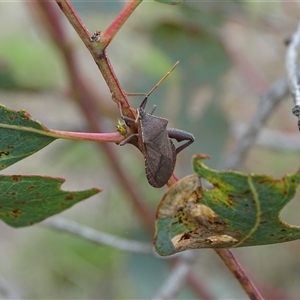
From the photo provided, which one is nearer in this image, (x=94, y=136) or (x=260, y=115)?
(x=94, y=136)

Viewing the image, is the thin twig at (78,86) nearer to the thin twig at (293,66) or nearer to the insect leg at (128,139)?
the thin twig at (293,66)

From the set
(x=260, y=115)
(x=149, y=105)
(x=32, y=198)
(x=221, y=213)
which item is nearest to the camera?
(x=221, y=213)

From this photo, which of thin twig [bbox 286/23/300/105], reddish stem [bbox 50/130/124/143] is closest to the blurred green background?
thin twig [bbox 286/23/300/105]

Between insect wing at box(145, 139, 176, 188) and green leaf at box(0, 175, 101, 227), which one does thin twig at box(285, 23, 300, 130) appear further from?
green leaf at box(0, 175, 101, 227)

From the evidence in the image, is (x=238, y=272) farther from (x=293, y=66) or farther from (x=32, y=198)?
(x=293, y=66)

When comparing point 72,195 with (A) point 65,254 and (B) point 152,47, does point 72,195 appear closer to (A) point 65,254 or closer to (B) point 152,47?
(B) point 152,47

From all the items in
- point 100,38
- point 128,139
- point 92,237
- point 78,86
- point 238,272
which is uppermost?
point 100,38

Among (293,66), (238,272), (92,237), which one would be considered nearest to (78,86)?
(92,237)
